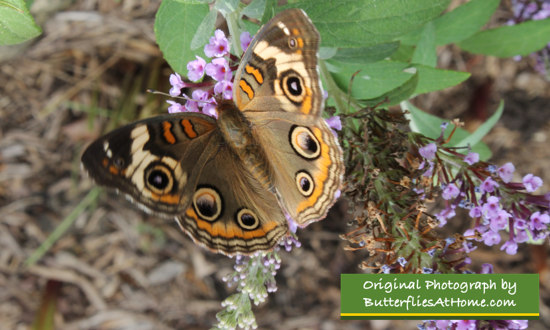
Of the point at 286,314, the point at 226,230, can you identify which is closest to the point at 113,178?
the point at 226,230

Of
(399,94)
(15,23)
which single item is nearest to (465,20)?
(399,94)

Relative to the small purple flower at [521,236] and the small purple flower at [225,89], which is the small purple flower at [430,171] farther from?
the small purple flower at [225,89]

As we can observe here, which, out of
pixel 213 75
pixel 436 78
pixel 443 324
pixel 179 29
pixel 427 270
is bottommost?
pixel 443 324

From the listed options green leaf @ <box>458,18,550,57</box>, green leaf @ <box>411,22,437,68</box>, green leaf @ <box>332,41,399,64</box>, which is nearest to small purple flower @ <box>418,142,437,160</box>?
green leaf @ <box>332,41,399,64</box>

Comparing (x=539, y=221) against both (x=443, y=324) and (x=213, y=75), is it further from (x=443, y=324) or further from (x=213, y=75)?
(x=213, y=75)

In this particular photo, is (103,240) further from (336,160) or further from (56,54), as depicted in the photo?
(336,160)
